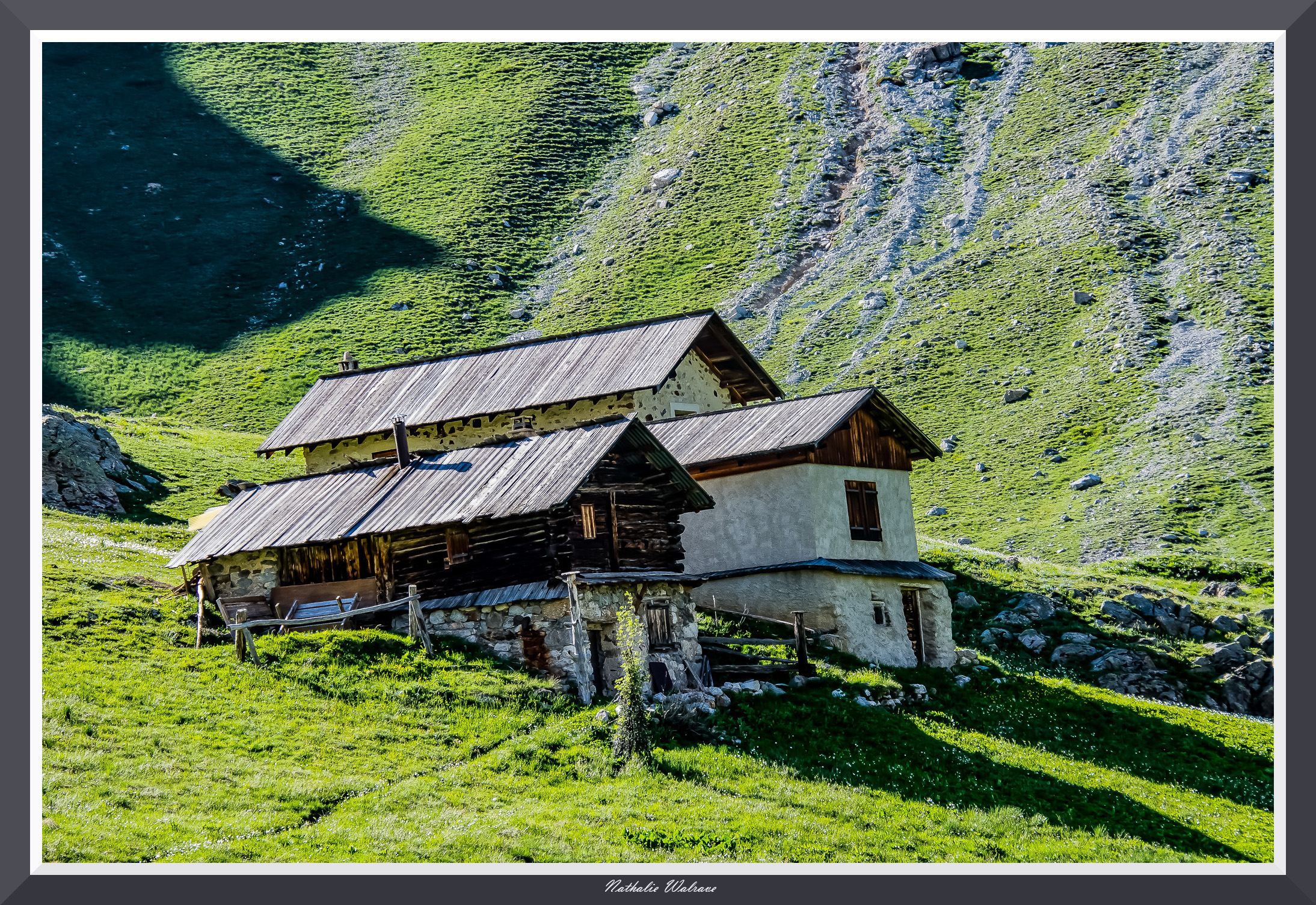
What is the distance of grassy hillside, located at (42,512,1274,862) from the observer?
18.9m

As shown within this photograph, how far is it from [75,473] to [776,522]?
26973mm

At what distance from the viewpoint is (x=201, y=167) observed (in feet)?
342

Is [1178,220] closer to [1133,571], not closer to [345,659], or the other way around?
[1133,571]

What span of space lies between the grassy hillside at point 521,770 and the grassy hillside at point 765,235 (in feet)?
88.4

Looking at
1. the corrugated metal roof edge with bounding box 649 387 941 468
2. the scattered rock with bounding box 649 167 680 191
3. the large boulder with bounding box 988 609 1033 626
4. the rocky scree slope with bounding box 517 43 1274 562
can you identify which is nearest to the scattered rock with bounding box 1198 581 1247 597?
the rocky scree slope with bounding box 517 43 1274 562

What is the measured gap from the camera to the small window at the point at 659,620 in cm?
2886

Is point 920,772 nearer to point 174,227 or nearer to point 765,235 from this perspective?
point 765,235

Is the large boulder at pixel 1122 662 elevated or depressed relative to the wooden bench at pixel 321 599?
depressed

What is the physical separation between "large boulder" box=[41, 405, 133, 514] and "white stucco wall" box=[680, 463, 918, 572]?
23.3 m

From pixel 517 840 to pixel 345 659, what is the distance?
899 cm

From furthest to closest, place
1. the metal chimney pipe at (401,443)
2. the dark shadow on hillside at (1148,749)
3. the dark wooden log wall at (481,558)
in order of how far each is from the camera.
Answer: the metal chimney pipe at (401,443)
the dark wooden log wall at (481,558)
the dark shadow on hillside at (1148,749)
